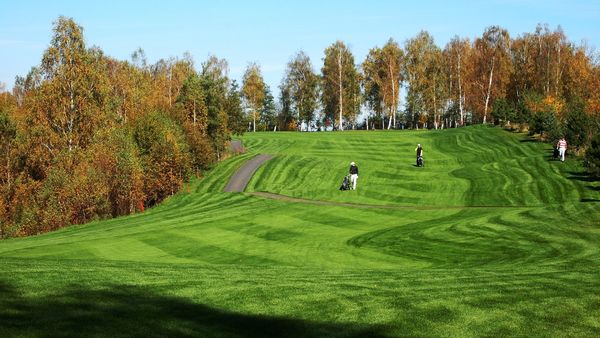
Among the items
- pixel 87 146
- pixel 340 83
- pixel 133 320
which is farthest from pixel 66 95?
pixel 340 83

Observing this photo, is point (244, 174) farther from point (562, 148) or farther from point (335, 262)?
point (335, 262)

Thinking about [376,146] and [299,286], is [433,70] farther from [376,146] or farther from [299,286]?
[299,286]

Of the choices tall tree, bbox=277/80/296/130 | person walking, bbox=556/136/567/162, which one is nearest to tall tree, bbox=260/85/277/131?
tall tree, bbox=277/80/296/130

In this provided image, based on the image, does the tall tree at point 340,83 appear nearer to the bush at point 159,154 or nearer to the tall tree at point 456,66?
the tall tree at point 456,66

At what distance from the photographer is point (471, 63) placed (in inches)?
4498

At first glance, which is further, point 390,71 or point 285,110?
point 285,110

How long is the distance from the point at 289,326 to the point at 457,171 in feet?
154

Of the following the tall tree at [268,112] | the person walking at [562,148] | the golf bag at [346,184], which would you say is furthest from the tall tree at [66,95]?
the tall tree at [268,112]

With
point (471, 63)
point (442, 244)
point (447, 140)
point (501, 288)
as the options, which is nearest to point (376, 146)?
point (447, 140)

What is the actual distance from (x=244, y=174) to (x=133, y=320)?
47.0m

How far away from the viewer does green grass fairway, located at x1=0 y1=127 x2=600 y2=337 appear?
1123 cm

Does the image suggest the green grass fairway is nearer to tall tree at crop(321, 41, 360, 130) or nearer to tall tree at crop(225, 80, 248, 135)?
tall tree at crop(225, 80, 248, 135)

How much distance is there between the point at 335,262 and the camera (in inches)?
886

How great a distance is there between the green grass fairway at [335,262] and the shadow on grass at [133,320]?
0.04m
